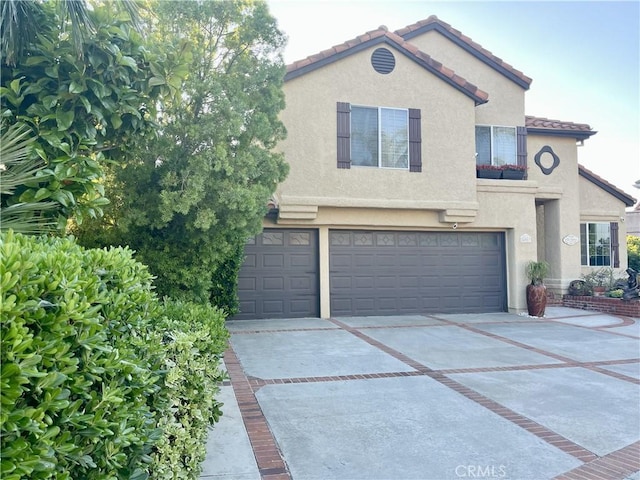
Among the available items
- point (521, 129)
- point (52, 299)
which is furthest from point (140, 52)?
point (521, 129)

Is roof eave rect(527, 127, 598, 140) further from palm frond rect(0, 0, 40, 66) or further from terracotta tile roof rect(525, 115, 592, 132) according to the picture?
palm frond rect(0, 0, 40, 66)

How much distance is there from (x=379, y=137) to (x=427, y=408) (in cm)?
823

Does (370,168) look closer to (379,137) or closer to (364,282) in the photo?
(379,137)

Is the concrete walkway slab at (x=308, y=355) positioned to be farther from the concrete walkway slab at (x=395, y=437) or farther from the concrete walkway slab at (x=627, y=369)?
the concrete walkway slab at (x=627, y=369)

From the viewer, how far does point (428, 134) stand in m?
12.4

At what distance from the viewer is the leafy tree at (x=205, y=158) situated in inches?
285

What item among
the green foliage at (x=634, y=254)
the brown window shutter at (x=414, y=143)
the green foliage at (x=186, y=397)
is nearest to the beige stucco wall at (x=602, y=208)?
the green foliage at (x=634, y=254)

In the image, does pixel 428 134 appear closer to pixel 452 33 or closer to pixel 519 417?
pixel 452 33

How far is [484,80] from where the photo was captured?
1427 centimetres

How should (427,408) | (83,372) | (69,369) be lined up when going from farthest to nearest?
(427,408) < (83,372) < (69,369)

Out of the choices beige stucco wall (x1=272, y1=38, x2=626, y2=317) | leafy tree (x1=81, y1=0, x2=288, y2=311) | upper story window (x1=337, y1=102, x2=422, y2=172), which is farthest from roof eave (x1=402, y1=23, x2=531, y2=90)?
leafy tree (x1=81, y1=0, x2=288, y2=311)

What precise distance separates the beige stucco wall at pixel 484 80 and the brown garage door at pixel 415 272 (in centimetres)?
355

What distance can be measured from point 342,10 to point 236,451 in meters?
7.14

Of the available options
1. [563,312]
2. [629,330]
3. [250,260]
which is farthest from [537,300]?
[250,260]
